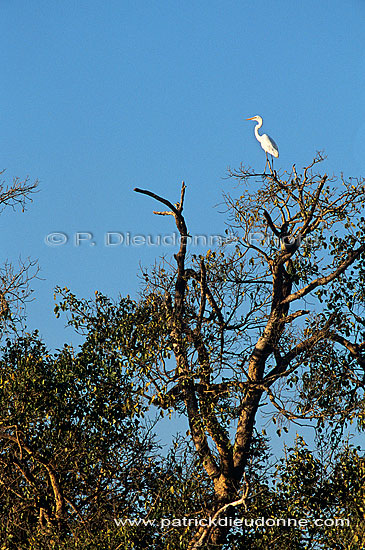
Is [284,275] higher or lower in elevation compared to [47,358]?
higher

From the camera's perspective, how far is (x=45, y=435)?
17.2 metres

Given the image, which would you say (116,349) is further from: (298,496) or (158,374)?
(298,496)

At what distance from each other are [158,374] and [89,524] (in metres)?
3.07

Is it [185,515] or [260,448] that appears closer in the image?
[185,515]

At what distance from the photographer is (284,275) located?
18688 millimetres

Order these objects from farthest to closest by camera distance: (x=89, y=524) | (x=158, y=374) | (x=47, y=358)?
1. (x=47, y=358)
2. (x=158, y=374)
3. (x=89, y=524)

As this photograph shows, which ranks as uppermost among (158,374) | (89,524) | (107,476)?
(158,374)

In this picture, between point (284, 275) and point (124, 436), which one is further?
point (284, 275)

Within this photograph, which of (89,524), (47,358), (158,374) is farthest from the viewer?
(47,358)

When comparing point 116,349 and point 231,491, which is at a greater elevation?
point 116,349

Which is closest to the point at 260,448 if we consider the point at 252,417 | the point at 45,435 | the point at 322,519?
the point at 252,417

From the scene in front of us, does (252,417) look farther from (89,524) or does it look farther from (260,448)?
(89,524)

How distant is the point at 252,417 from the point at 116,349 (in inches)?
121

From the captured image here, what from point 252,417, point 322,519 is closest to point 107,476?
point 252,417
